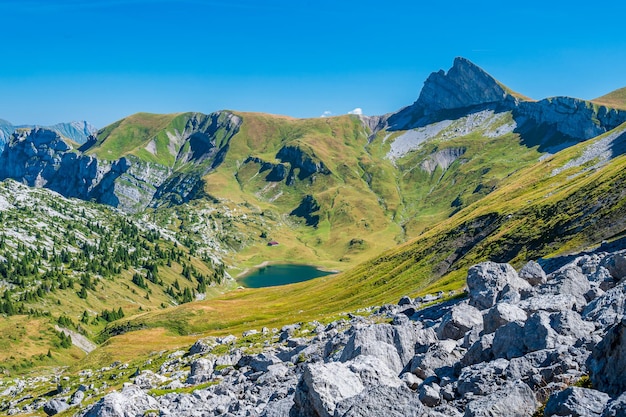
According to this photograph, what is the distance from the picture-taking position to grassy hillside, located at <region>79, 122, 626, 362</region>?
11306cm

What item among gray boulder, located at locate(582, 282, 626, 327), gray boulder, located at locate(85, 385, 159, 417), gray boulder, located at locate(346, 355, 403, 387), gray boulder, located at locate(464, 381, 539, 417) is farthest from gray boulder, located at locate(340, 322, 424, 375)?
gray boulder, located at locate(85, 385, 159, 417)

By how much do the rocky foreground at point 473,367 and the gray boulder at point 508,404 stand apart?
0.14ft

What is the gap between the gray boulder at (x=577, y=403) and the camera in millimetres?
16812

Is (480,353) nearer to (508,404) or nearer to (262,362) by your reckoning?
(508,404)

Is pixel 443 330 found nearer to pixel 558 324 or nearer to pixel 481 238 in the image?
pixel 558 324

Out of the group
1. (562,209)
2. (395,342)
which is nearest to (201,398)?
(395,342)

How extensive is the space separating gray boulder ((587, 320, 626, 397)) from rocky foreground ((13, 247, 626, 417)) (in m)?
0.04

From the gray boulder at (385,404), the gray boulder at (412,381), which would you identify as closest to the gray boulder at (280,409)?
the gray boulder at (385,404)

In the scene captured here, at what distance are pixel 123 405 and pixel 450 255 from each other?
4855 inches

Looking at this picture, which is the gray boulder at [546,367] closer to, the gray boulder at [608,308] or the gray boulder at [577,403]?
the gray boulder at [577,403]

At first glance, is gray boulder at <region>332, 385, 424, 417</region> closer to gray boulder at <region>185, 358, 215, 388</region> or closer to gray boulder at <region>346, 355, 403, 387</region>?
gray boulder at <region>346, 355, 403, 387</region>

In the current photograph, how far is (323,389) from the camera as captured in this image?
80.9 feet

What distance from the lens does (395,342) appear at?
3912 cm

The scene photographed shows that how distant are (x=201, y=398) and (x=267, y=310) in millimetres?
136971
